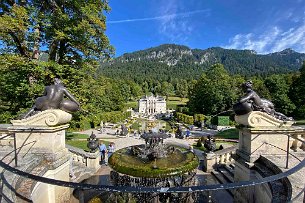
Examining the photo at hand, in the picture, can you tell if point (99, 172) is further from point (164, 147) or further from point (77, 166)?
point (164, 147)

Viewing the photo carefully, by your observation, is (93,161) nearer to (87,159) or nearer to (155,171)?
(87,159)

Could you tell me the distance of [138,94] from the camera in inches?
4626

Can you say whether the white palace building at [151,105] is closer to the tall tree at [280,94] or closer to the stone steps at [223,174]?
the tall tree at [280,94]

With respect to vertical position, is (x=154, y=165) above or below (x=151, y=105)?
below

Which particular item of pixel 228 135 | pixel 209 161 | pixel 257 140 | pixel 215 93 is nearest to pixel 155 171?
pixel 257 140

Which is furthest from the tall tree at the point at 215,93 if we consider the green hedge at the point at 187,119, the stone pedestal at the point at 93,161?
the stone pedestal at the point at 93,161

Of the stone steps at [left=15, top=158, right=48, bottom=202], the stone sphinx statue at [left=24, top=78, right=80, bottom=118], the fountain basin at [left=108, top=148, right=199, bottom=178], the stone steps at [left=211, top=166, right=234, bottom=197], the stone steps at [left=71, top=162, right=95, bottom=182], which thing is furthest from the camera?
the stone steps at [left=71, top=162, right=95, bottom=182]

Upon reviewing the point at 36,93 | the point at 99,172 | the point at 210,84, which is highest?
the point at 210,84

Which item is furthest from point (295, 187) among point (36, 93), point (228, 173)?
point (36, 93)

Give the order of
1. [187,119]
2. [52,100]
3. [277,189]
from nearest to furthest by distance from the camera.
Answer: [277,189] → [52,100] → [187,119]

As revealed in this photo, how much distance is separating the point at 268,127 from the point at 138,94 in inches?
4356

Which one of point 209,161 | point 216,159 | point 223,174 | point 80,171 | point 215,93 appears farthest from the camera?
point 215,93

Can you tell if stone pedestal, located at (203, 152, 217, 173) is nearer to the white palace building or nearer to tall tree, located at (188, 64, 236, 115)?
tall tree, located at (188, 64, 236, 115)

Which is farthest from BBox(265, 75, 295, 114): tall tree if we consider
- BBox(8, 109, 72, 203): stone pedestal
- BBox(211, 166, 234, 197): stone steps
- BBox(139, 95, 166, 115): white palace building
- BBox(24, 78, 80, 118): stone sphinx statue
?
BBox(8, 109, 72, 203): stone pedestal
